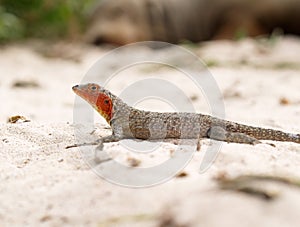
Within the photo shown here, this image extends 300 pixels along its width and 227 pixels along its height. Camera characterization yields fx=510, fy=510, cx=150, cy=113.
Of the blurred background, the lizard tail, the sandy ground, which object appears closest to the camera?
the sandy ground

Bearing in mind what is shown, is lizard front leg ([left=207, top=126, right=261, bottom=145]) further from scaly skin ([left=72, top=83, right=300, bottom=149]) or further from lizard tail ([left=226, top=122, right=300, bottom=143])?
lizard tail ([left=226, top=122, right=300, bottom=143])

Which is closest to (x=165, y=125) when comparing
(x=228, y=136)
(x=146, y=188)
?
(x=228, y=136)

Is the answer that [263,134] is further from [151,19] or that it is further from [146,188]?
[151,19]

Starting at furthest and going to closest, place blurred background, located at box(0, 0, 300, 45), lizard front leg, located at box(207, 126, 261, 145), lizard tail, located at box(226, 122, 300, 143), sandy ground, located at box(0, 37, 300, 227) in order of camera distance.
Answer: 1. blurred background, located at box(0, 0, 300, 45)
2. lizard tail, located at box(226, 122, 300, 143)
3. lizard front leg, located at box(207, 126, 261, 145)
4. sandy ground, located at box(0, 37, 300, 227)

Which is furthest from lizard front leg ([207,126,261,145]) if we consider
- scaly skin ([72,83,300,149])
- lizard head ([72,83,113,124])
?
lizard head ([72,83,113,124])

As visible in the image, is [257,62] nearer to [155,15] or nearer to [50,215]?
[155,15]

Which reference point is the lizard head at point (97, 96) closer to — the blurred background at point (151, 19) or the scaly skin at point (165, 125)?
the scaly skin at point (165, 125)

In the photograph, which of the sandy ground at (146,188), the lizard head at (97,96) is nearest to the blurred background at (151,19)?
the sandy ground at (146,188)
